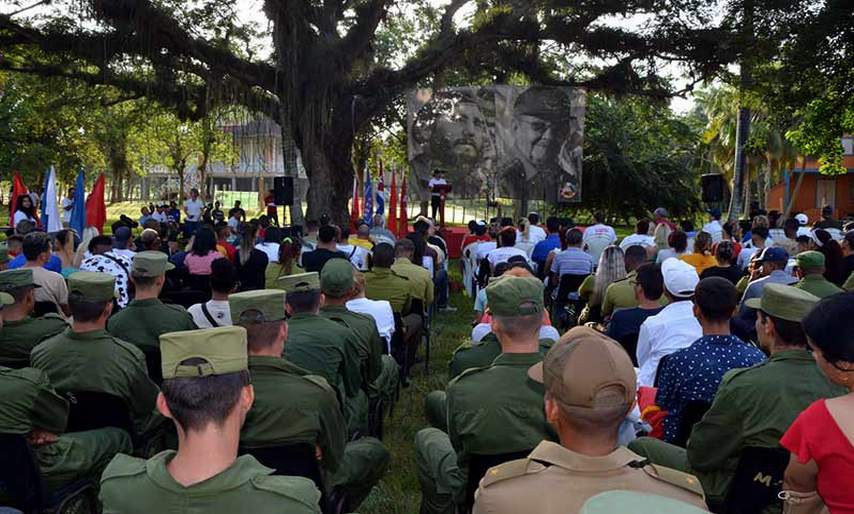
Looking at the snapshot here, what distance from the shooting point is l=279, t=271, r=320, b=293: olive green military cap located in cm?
477

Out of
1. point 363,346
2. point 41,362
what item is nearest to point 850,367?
point 363,346

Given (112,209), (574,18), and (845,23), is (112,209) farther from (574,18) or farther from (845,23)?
(845,23)

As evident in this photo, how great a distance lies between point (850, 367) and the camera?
7.97 ft

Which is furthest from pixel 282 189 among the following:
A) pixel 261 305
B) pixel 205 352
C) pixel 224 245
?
pixel 205 352

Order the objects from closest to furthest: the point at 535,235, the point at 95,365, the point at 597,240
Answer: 1. the point at 95,365
2. the point at 597,240
3. the point at 535,235

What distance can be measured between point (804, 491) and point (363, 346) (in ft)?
9.73

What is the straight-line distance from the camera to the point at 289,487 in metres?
2.19

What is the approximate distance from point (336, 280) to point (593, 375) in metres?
3.46

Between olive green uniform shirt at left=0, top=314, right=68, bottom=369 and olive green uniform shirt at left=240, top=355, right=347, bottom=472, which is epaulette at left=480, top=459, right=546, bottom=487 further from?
olive green uniform shirt at left=0, top=314, right=68, bottom=369

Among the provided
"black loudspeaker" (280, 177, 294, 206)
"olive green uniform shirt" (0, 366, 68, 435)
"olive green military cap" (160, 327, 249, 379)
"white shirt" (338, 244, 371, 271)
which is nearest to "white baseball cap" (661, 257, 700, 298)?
"olive green military cap" (160, 327, 249, 379)

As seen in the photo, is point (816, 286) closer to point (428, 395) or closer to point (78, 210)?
point (428, 395)

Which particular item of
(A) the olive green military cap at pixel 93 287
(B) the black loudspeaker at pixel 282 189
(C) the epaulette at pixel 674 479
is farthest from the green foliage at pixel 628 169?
(C) the epaulette at pixel 674 479

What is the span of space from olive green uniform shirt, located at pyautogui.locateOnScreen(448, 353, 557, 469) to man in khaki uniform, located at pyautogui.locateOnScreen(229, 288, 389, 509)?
550 millimetres

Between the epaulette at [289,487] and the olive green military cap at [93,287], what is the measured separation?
2.37 m
